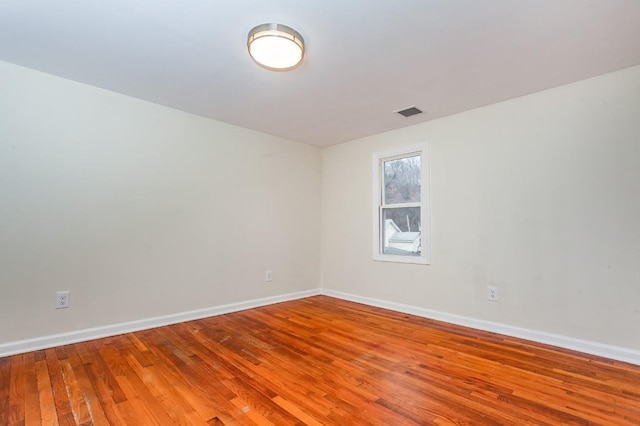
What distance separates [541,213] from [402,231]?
144 cm

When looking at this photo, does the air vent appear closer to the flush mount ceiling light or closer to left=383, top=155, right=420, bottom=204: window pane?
left=383, top=155, right=420, bottom=204: window pane

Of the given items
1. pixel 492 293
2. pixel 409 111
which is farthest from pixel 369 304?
pixel 409 111

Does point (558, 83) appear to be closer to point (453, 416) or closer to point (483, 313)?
point (483, 313)

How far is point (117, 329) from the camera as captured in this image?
2793mm

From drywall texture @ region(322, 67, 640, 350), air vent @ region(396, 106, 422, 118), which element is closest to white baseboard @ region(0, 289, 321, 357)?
drywall texture @ region(322, 67, 640, 350)

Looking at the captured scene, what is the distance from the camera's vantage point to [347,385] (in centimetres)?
189

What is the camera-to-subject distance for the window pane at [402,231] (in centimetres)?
363

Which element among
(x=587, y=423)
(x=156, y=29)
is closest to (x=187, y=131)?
(x=156, y=29)

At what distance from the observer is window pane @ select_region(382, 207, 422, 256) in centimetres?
363

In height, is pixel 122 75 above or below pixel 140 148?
above

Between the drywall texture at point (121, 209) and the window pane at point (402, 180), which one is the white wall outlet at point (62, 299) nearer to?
the drywall texture at point (121, 209)

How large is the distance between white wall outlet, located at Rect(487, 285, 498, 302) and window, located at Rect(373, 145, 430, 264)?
658 millimetres

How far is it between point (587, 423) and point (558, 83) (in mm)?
2474

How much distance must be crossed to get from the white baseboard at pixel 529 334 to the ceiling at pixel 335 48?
2.12 meters
